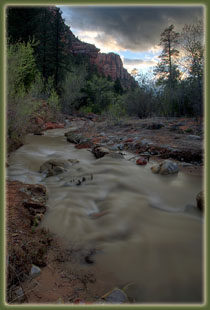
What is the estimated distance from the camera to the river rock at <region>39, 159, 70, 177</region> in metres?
4.46

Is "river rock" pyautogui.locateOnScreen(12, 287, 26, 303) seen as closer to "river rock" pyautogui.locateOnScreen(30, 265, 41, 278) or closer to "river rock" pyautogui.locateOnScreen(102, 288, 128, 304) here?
"river rock" pyautogui.locateOnScreen(30, 265, 41, 278)

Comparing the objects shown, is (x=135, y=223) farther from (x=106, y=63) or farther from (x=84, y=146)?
(x=106, y=63)

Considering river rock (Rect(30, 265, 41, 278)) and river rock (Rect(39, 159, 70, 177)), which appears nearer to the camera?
river rock (Rect(30, 265, 41, 278))

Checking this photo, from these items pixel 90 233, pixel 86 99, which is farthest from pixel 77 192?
pixel 86 99

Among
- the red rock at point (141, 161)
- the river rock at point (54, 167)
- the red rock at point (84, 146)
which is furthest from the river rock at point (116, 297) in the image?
the red rock at point (84, 146)

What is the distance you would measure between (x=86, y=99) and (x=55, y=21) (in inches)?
385

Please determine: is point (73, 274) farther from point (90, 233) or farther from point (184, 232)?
point (184, 232)

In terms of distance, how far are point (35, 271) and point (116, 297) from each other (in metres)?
0.68

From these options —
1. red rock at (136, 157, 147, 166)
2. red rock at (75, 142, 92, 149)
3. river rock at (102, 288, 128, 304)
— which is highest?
red rock at (75, 142, 92, 149)

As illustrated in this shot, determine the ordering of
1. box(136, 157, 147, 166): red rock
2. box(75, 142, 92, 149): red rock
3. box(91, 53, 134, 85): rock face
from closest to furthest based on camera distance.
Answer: box(136, 157, 147, 166): red rock < box(75, 142, 92, 149): red rock < box(91, 53, 134, 85): rock face

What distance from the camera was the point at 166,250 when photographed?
192cm

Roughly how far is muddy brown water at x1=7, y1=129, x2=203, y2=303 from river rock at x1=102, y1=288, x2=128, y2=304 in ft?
0.30

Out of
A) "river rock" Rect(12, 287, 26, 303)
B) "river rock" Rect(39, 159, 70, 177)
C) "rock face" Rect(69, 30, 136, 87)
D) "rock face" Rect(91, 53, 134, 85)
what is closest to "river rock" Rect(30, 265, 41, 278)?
"river rock" Rect(12, 287, 26, 303)

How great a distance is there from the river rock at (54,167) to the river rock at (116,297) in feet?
10.3
